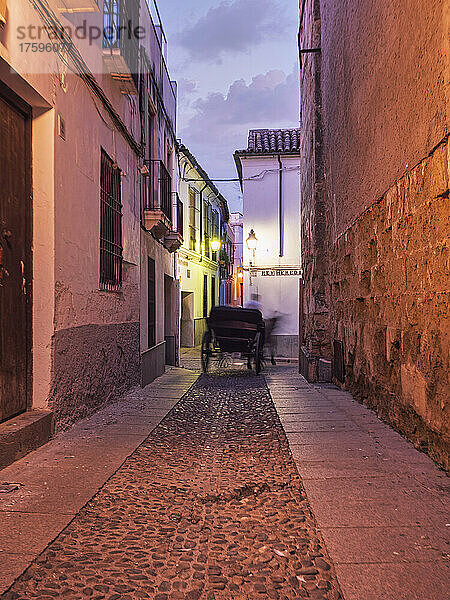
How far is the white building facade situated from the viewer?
1964cm

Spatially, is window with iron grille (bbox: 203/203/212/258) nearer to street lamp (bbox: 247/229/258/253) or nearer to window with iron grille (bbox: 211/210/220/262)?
window with iron grille (bbox: 211/210/220/262)

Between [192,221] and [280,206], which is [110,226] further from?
[192,221]

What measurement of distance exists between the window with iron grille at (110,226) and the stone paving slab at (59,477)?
64.4 inches

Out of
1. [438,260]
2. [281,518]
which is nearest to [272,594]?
[281,518]

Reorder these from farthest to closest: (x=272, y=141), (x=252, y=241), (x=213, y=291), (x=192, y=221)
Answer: (x=213, y=291) → (x=192, y=221) → (x=272, y=141) → (x=252, y=241)

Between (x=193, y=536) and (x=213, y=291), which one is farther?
(x=213, y=291)

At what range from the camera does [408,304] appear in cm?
A: 403

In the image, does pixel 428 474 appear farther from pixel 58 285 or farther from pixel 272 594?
pixel 58 285

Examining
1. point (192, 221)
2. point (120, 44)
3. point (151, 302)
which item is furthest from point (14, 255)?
point (192, 221)

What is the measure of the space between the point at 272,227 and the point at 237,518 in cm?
1745

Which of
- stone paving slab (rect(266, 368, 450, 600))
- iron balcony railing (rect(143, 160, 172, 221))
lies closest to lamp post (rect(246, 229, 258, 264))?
iron balcony railing (rect(143, 160, 172, 221))

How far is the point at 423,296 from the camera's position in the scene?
3.68 m

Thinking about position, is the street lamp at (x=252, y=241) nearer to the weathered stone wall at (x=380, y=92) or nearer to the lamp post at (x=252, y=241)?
the lamp post at (x=252, y=241)

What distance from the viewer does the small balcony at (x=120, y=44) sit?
20.3ft
